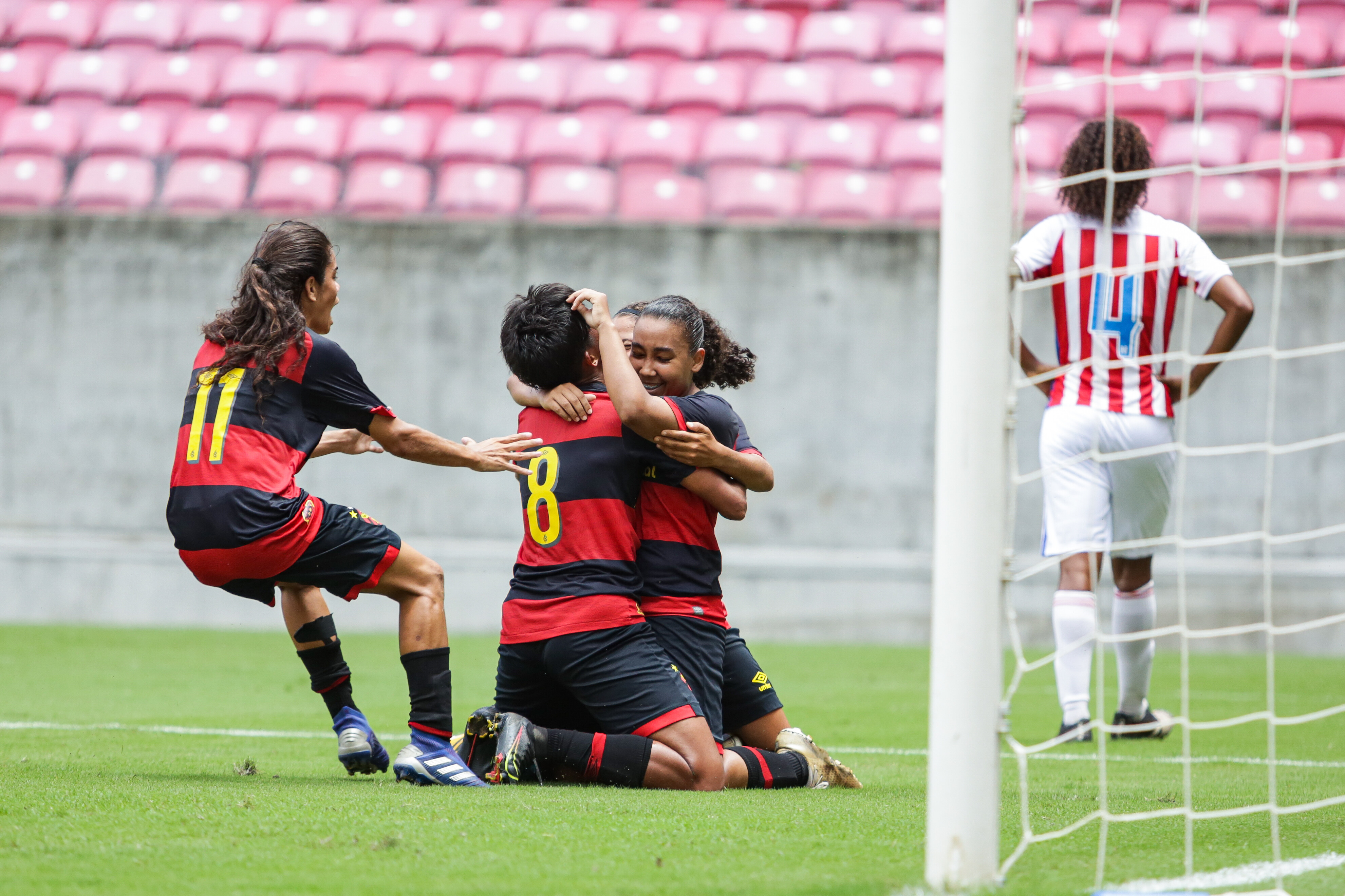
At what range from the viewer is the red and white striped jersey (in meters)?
4.11

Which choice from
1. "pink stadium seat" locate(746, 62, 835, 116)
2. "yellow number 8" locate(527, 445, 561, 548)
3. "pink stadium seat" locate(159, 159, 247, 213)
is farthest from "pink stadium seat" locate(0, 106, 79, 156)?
"yellow number 8" locate(527, 445, 561, 548)

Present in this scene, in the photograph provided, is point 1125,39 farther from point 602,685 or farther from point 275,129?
point 602,685

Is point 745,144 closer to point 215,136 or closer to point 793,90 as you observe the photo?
point 793,90

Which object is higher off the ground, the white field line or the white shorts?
the white shorts

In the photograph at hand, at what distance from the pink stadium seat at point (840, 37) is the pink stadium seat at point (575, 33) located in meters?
1.43

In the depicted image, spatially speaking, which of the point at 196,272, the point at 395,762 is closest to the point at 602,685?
the point at 395,762

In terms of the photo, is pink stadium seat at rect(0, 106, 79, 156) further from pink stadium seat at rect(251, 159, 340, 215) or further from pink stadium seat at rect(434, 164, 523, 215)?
pink stadium seat at rect(434, 164, 523, 215)

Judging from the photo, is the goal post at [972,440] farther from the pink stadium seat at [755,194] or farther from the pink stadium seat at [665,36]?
the pink stadium seat at [665,36]

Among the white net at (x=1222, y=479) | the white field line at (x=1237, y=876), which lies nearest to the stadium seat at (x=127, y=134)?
the white net at (x=1222, y=479)

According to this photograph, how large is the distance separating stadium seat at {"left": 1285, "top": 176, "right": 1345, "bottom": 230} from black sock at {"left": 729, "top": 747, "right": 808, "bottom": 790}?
6.06 meters

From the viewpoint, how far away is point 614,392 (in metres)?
3.07

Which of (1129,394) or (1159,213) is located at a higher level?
(1159,213)

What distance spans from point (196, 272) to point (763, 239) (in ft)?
11.1

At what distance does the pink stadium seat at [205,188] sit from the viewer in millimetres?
8844
